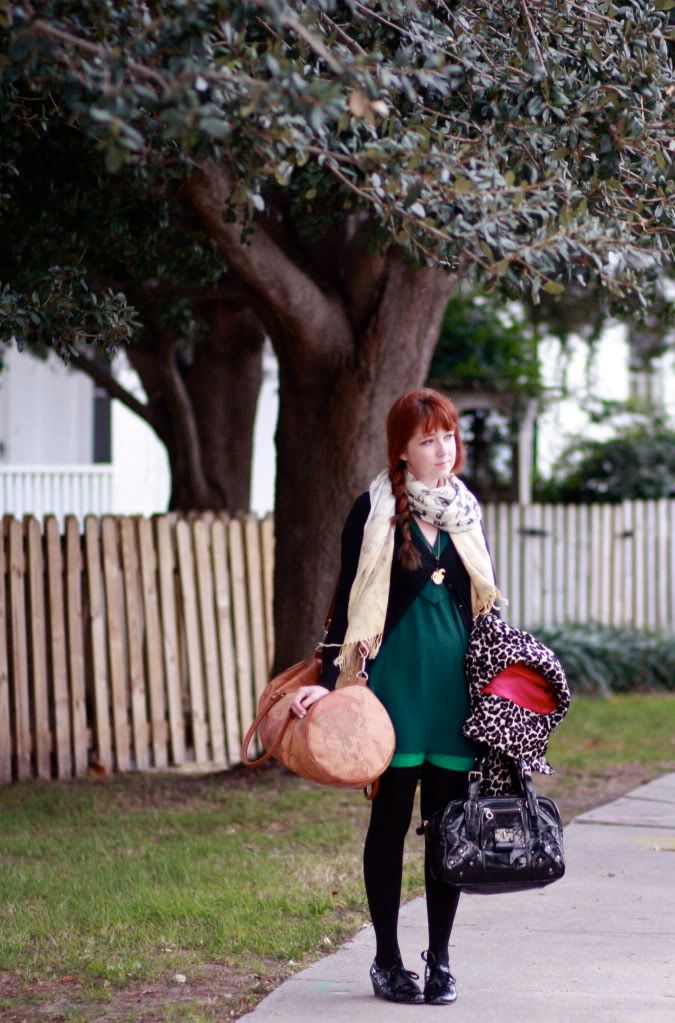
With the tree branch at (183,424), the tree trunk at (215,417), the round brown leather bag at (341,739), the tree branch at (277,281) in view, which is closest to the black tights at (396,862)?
the round brown leather bag at (341,739)

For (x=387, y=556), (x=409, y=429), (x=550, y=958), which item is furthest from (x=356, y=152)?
(x=550, y=958)

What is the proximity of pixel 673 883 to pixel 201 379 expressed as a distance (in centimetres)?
637

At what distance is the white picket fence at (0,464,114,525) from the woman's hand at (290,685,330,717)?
9.63 metres

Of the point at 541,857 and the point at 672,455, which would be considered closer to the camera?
the point at 541,857

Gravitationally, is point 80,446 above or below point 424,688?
above

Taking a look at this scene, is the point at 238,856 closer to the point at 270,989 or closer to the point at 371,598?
the point at 270,989

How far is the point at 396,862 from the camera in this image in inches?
169

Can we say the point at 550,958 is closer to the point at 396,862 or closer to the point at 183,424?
the point at 396,862

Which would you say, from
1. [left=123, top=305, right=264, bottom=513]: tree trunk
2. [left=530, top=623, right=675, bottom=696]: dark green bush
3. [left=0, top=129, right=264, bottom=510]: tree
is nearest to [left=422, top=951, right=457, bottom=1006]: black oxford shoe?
[left=0, top=129, right=264, bottom=510]: tree

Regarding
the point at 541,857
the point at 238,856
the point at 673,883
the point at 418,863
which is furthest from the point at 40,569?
the point at 541,857

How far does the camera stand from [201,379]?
11.0m

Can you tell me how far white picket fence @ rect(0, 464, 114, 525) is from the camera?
1395cm

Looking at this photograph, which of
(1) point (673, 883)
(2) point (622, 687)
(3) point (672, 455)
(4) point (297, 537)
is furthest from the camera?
(3) point (672, 455)

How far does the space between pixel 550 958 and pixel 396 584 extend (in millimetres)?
1462
